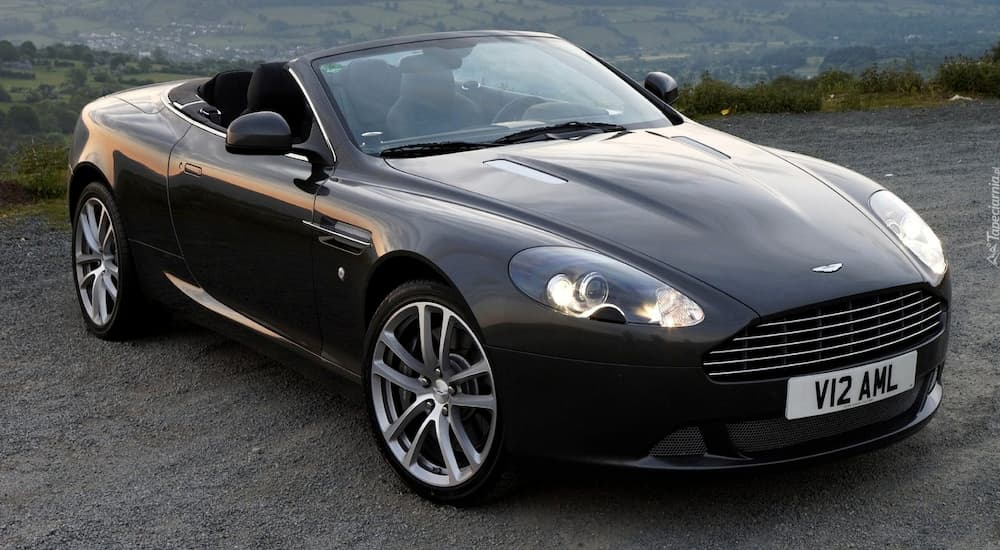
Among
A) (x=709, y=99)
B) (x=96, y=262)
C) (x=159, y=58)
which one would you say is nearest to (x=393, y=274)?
(x=96, y=262)

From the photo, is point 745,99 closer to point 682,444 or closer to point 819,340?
point 819,340

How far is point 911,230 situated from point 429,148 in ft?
5.90

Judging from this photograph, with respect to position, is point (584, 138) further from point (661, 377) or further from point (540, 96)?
point (661, 377)

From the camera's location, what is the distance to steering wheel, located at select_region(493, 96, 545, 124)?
510 centimetres

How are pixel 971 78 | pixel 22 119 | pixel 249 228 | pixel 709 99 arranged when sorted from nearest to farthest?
1. pixel 249 228
2. pixel 709 99
3. pixel 971 78
4. pixel 22 119

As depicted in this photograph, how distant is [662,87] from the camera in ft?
19.9

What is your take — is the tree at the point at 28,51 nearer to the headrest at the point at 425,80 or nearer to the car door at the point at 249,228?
the car door at the point at 249,228

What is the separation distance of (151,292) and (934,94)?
12137 millimetres

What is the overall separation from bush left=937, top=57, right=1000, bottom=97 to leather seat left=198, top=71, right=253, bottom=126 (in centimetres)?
1163

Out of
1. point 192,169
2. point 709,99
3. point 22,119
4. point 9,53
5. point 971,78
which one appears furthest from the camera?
point 9,53

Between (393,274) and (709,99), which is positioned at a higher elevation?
(393,274)

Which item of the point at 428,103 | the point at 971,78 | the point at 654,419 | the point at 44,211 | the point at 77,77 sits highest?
the point at 428,103

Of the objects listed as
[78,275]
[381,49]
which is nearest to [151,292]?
[78,275]

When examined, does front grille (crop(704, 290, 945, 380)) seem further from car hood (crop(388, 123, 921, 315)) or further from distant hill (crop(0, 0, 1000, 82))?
distant hill (crop(0, 0, 1000, 82))
